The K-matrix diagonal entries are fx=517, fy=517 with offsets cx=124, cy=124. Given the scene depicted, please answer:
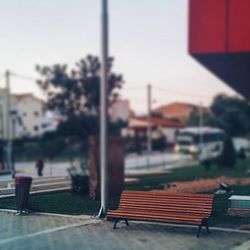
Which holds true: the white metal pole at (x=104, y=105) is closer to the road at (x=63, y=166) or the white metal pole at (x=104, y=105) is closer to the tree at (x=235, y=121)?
the road at (x=63, y=166)

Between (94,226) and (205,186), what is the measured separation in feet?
31.7

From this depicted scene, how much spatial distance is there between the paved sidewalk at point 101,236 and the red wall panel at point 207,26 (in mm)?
3564

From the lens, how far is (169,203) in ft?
33.8

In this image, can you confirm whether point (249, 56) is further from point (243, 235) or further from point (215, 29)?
point (243, 235)

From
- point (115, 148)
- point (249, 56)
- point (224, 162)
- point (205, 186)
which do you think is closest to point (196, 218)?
point (249, 56)

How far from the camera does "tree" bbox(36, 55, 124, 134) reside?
175 ft

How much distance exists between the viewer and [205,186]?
19.9 m

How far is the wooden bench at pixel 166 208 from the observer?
988 cm

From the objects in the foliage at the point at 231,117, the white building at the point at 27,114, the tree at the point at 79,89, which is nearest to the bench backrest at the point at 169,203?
the tree at the point at 79,89

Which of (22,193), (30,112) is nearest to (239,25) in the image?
(22,193)

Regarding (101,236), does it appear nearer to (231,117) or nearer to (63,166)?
(63,166)

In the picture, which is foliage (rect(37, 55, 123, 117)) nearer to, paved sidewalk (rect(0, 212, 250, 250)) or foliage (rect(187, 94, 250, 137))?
foliage (rect(187, 94, 250, 137))

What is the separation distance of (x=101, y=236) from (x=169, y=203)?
59.2 inches

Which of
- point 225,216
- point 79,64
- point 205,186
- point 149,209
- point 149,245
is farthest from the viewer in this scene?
point 79,64
